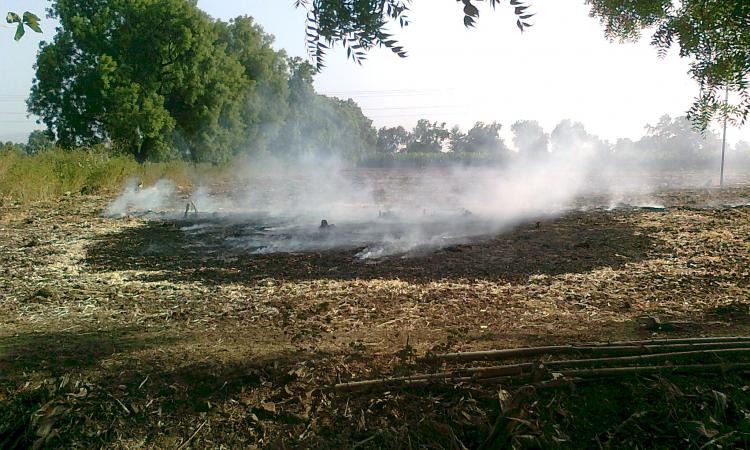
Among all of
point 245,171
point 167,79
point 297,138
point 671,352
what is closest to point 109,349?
point 671,352

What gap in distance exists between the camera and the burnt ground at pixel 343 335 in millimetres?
2836

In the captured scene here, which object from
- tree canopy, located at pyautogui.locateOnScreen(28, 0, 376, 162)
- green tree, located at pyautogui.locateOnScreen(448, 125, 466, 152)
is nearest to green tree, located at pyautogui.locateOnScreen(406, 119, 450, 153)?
green tree, located at pyautogui.locateOnScreen(448, 125, 466, 152)

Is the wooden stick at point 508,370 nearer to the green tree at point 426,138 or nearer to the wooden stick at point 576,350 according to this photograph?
the wooden stick at point 576,350

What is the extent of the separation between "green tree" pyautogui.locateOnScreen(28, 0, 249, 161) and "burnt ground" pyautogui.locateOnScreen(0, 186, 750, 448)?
18495 mm

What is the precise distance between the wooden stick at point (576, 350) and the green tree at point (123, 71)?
25.9 metres

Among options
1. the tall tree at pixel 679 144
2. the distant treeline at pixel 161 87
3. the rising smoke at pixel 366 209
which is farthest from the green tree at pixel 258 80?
the tall tree at pixel 679 144

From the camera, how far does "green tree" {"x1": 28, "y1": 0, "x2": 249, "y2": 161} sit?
83.4 ft

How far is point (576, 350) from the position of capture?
11.6ft

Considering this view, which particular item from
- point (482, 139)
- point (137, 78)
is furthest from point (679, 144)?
point (137, 78)

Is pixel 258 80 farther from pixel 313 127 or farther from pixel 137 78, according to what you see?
pixel 137 78

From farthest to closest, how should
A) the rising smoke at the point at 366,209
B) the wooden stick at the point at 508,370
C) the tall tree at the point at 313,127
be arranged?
the tall tree at the point at 313,127
the rising smoke at the point at 366,209
the wooden stick at the point at 508,370

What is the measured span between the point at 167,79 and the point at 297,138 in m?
17.3

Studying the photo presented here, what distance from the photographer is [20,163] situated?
15258 mm

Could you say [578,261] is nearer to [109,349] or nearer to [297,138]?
[109,349]
